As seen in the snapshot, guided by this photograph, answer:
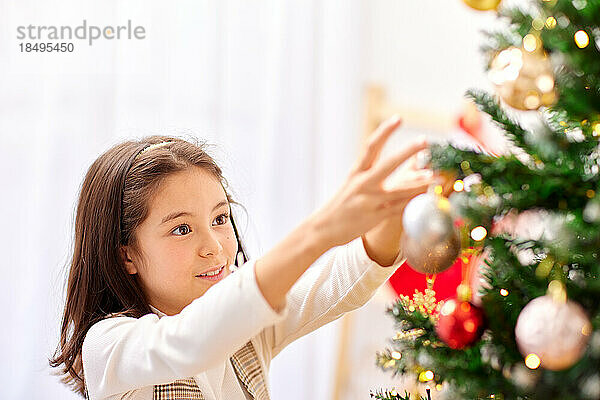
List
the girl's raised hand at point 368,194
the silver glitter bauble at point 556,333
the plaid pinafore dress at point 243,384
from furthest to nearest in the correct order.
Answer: the plaid pinafore dress at point 243,384 < the girl's raised hand at point 368,194 < the silver glitter bauble at point 556,333

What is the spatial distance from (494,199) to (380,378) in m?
1.51

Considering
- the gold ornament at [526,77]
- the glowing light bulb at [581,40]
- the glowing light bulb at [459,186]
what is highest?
the glowing light bulb at [581,40]

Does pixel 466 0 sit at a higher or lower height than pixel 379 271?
higher

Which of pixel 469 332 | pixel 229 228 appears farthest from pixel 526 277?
pixel 229 228

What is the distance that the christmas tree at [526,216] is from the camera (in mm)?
485

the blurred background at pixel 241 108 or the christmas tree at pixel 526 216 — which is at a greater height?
the christmas tree at pixel 526 216

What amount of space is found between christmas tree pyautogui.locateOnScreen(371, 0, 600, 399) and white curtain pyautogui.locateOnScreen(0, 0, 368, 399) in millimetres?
1216

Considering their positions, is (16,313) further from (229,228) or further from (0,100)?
(229,228)

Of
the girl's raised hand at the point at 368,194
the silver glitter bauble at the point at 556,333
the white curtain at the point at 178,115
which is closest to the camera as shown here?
the silver glitter bauble at the point at 556,333

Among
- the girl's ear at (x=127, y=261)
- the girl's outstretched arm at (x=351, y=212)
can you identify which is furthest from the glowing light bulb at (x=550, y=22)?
the girl's ear at (x=127, y=261)

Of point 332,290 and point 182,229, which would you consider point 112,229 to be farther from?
point 332,290

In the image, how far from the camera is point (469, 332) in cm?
53

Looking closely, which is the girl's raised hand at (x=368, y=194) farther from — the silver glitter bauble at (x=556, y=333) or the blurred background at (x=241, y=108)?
the blurred background at (x=241, y=108)

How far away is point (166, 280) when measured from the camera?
0.89 meters
